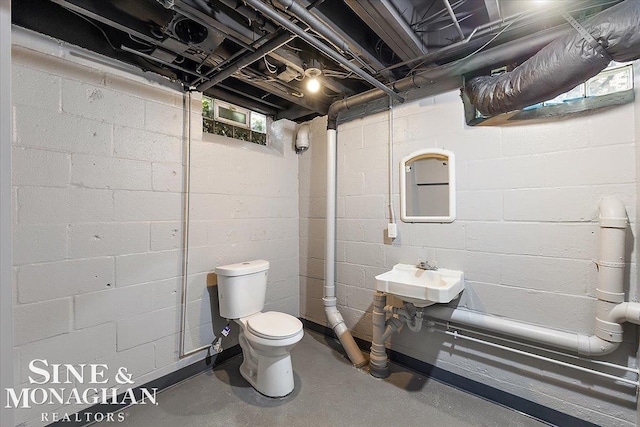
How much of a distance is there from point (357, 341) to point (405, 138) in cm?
178

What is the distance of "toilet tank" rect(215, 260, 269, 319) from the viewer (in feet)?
6.86

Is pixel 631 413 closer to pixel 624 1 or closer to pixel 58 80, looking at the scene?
pixel 624 1

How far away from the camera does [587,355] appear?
4.96ft

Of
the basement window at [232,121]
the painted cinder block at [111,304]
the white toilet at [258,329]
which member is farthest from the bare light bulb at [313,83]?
the painted cinder block at [111,304]

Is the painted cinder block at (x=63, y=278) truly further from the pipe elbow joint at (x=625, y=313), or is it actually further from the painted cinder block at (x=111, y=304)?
the pipe elbow joint at (x=625, y=313)

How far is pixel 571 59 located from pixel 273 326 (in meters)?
2.21

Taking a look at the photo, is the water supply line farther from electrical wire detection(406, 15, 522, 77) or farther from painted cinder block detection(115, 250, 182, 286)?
electrical wire detection(406, 15, 522, 77)

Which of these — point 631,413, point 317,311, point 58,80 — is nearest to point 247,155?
point 58,80

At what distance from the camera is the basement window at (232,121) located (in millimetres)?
2229

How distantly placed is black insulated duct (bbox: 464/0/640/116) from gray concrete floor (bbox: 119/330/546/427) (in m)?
1.85

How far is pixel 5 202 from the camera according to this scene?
2.26ft

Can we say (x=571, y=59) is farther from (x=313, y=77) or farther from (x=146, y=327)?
(x=146, y=327)

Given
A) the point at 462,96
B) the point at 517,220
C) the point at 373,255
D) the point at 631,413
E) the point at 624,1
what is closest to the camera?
the point at 624,1

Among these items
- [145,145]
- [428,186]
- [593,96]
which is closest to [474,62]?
[593,96]
